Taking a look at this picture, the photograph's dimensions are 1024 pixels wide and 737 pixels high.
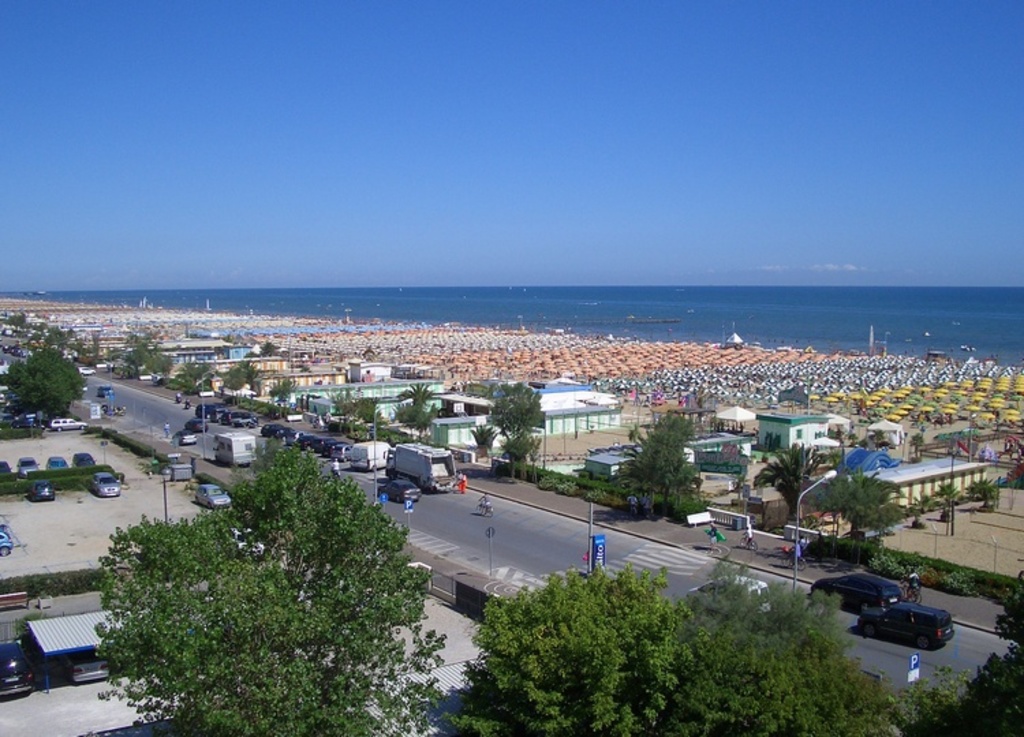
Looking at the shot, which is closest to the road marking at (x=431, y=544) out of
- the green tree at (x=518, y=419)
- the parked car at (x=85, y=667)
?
the green tree at (x=518, y=419)

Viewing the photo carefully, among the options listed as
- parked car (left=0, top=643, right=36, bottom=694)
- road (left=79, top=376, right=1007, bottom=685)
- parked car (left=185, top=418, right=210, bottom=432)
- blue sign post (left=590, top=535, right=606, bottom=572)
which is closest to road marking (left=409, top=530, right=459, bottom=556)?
road (left=79, top=376, right=1007, bottom=685)

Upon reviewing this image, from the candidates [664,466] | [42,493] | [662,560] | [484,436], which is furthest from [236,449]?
[662,560]

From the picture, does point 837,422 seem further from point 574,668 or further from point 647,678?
point 574,668

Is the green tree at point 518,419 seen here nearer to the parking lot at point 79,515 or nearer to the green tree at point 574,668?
the parking lot at point 79,515

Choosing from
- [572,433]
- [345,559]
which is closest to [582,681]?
[345,559]

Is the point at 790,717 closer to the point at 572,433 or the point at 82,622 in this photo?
the point at 82,622
